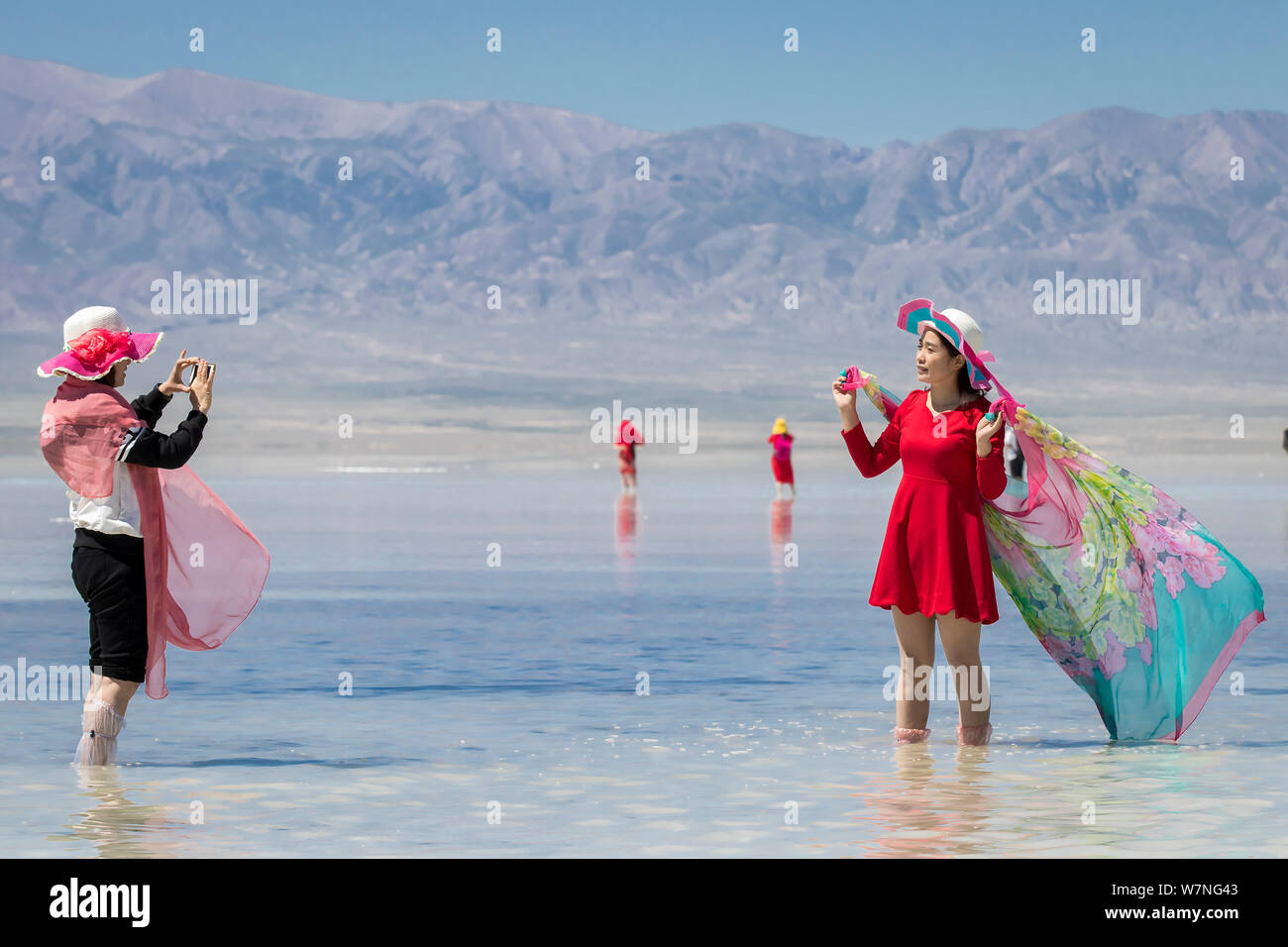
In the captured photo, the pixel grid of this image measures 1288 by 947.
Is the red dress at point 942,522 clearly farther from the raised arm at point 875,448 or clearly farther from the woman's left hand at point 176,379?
the woman's left hand at point 176,379

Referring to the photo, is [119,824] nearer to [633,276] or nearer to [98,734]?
[98,734]

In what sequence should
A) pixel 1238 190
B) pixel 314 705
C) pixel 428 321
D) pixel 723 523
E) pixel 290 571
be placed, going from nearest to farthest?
pixel 314 705, pixel 290 571, pixel 723 523, pixel 428 321, pixel 1238 190

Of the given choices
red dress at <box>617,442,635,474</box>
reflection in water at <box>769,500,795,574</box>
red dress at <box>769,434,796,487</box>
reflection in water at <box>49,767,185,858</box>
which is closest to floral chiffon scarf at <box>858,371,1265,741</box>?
reflection in water at <box>49,767,185,858</box>

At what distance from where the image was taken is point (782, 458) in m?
32.5

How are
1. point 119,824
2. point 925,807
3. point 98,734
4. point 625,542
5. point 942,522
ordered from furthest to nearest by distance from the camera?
point 625,542 → point 942,522 → point 98,734 → point 925,807 → point 119,824

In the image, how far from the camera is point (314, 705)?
926cm

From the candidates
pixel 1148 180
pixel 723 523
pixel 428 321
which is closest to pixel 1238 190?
pixel 1148 180

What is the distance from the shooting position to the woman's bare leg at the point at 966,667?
7.75 m

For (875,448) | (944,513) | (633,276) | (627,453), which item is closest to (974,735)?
(944,513)

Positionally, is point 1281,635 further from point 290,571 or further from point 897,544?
point 290,571

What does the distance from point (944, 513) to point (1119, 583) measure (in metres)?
0.81

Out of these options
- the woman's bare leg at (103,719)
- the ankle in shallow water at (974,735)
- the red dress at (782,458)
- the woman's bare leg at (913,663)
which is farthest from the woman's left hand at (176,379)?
the red dress at (782,458)
